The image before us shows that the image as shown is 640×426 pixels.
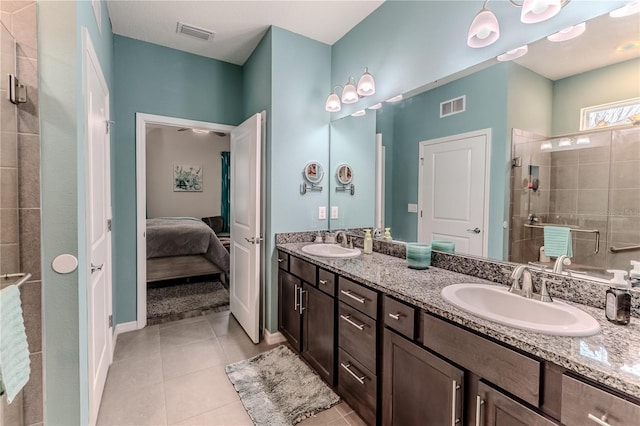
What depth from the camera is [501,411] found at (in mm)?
974

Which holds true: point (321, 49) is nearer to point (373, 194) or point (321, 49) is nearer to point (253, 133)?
point (253, 133)

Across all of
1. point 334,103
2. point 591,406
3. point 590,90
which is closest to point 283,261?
point 334,103

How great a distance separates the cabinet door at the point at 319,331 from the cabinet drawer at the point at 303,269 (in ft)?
0.19

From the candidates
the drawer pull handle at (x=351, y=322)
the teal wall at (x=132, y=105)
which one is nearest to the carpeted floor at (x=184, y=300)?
the teal wall at (x=132, y=105)

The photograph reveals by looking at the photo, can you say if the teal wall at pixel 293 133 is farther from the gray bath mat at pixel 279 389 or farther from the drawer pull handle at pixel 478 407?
the drawer pull handle at pixel 478 407

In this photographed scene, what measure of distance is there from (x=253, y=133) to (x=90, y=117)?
1.19 metres

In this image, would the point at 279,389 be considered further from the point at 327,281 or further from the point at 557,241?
the point at 557,241

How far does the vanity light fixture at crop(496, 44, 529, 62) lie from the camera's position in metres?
1.47

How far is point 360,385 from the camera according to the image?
1.64 m

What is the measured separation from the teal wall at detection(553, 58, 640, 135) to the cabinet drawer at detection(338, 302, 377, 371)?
130 cm

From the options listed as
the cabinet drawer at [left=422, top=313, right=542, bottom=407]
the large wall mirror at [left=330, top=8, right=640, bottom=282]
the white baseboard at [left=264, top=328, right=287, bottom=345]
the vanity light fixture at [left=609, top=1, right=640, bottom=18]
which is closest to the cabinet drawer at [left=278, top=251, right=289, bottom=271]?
the white baseboard at [left=264, top=328, right=287, bottom=345]

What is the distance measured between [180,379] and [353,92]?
253 cm

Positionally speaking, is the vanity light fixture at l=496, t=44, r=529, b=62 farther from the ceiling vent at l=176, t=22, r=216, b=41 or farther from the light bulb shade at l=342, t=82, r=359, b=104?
the ceiling vent at l=176, t=22, r=216, b=41

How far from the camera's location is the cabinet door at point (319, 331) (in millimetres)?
1897
